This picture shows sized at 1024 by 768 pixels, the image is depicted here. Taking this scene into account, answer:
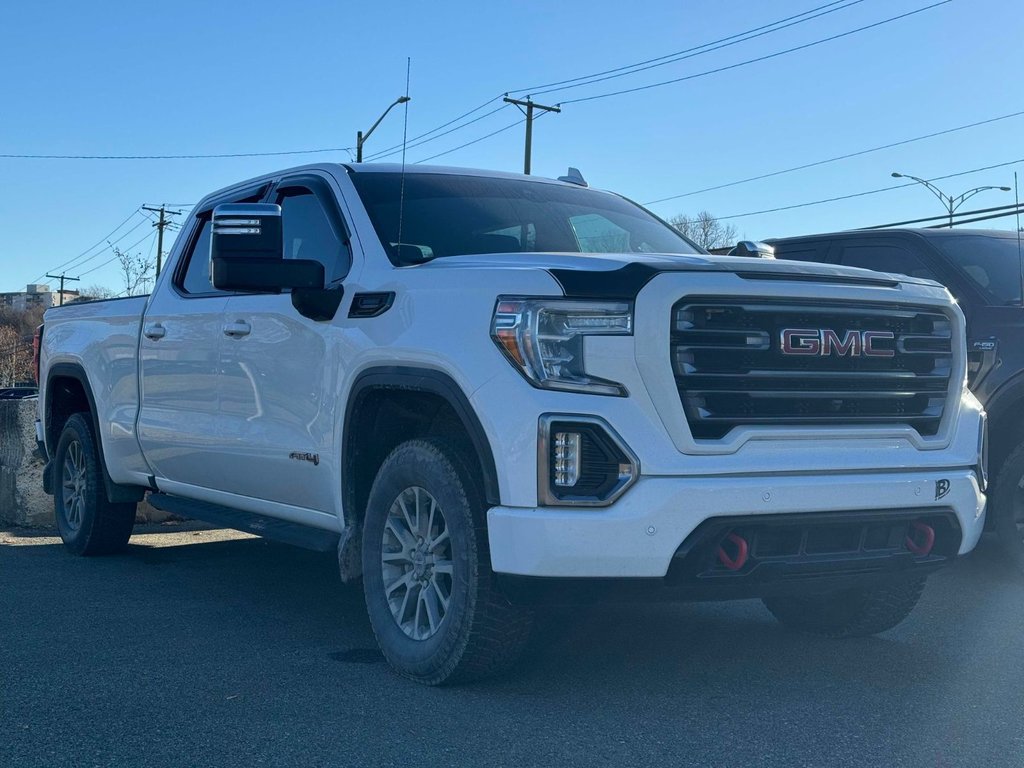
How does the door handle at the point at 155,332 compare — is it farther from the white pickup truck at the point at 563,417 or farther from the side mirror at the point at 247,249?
the side mirror at the point at 247,249

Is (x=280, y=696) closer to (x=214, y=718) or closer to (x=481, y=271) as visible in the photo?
(x=214, y=718)

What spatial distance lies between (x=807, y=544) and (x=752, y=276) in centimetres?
90

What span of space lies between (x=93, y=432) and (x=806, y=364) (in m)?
4.89

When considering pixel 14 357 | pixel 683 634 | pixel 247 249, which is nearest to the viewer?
pixel 247 249

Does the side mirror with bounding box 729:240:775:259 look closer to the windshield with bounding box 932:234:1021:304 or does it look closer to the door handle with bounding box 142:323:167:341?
the windshield with bounding box 932:234:1021:304

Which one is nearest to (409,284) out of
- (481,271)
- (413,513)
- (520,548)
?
(481,271)

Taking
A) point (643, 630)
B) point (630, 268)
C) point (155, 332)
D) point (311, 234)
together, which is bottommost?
point (643, 630)

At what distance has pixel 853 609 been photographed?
516 cm

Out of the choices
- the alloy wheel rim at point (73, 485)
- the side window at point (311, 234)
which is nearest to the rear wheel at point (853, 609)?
the side window at point (311, 234)

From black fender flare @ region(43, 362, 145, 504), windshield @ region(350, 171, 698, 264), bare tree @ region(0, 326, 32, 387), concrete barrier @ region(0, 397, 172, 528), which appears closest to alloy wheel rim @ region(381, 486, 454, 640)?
windshield @ region(350, 171, 698, 264)

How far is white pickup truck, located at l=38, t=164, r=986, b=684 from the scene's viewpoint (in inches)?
154

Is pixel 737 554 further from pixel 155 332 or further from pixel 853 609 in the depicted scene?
pixel 155 332

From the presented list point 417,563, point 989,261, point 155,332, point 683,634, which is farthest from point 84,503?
point 989,261

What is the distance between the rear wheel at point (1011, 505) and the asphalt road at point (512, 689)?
27 centimetres
